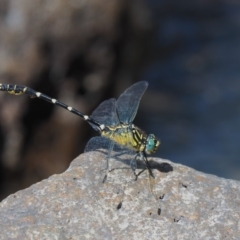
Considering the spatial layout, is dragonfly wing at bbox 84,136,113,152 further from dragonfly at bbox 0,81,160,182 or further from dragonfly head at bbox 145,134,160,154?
dragonfly head at bbox 145,134,160,154

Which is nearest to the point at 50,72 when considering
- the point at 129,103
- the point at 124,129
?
the point at 129,103

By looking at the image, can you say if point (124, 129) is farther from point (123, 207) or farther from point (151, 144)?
point (123, 207)

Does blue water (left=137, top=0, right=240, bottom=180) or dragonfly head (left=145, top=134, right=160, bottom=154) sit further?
blue water (left=137, top=0, right=240, bottom=180)

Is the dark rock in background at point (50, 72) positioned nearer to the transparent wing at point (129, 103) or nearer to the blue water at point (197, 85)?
the blue water at point (197, 85)

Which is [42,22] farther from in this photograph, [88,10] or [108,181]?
[108,181]

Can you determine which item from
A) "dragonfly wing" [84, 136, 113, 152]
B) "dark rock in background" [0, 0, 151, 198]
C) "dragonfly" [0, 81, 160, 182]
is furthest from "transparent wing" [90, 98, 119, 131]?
"dark rock in background" [0, 0, 151, 198]
